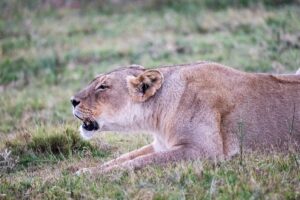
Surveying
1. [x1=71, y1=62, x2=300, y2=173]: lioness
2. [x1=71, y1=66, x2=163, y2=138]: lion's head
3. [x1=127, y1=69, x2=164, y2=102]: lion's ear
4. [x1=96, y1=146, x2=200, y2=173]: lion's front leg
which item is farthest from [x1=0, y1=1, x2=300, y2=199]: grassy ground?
[x1=127, y1=69, x2=164, y2=102]: lion's ear

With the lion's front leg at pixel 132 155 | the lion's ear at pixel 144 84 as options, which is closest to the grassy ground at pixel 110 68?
the lion's front leg at pixel 132 155

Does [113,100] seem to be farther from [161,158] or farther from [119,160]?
[161,158]

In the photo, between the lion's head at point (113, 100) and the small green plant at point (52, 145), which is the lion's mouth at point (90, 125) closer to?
the lion's head at point (113, 100)

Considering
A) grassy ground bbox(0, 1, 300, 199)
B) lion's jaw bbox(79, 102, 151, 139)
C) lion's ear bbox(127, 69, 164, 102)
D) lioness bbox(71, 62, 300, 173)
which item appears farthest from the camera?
lion's jaw bbox(79, 102, 151, 139)

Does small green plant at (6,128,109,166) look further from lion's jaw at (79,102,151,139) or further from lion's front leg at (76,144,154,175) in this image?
lion's jaw at (79,102,151,139)

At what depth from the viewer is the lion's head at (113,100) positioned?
21.9ft

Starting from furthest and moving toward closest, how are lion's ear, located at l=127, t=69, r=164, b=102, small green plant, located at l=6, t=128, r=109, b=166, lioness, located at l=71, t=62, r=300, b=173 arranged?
→ small green plant, located at l=6, t=128, r=109, b=166 → lion's ear, located at l=127, t=69, r=164, b=102 → lioness, located at l=71, t=62, r=300, b=173

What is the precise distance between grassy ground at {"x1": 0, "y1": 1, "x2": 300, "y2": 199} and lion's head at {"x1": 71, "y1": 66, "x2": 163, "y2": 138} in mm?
553

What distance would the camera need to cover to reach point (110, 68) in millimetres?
13555

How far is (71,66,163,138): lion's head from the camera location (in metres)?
6.68

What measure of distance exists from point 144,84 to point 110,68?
6907 millimetres

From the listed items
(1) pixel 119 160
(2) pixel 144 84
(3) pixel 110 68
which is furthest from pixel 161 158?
(3) pixel 110 68

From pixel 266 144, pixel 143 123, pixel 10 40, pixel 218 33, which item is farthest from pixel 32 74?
pixel 266 144

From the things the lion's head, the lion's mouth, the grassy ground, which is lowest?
the grassy ground
